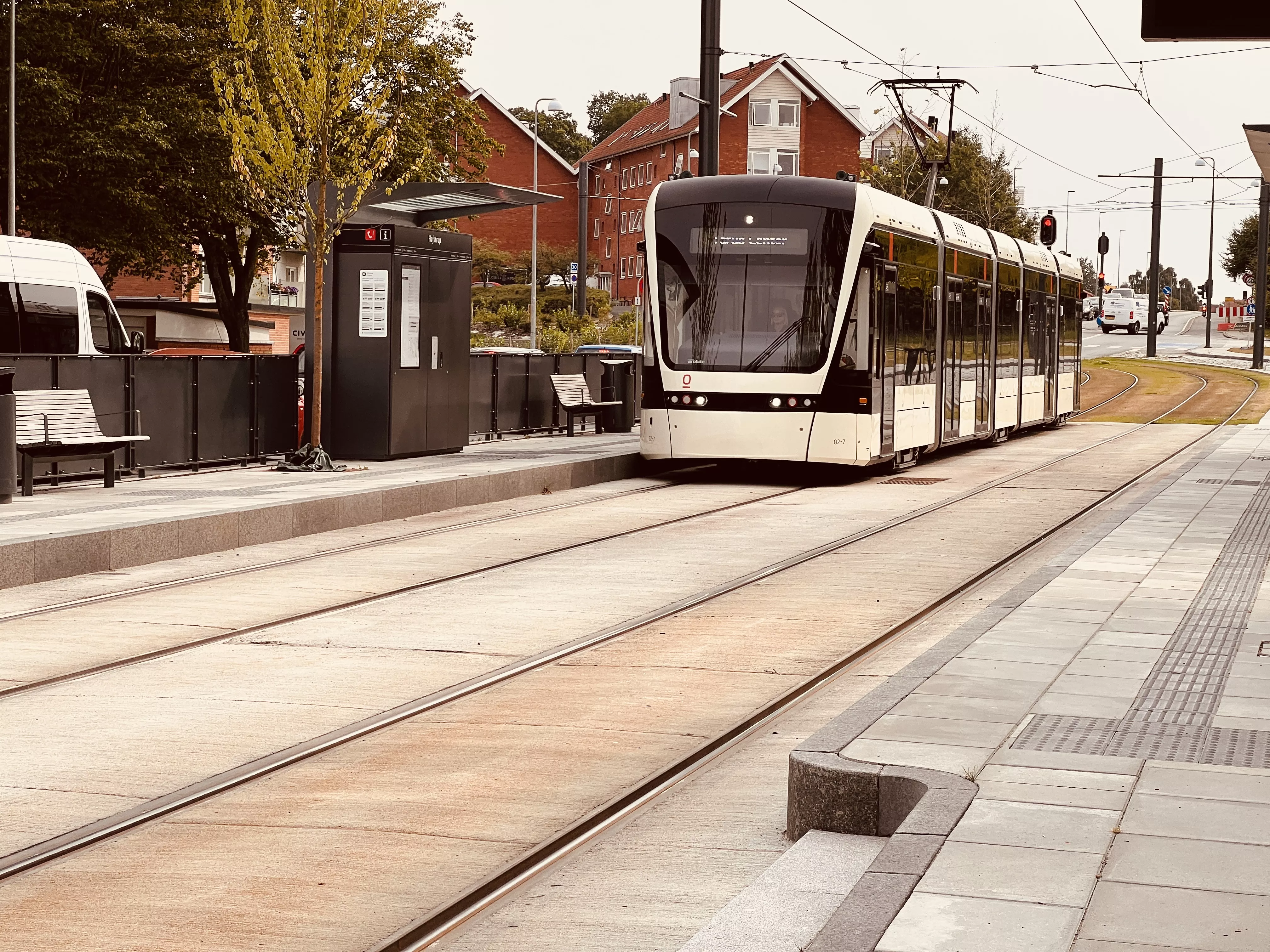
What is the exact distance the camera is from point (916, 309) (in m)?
22.0

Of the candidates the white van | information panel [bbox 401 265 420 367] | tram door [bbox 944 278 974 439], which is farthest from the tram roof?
the white van

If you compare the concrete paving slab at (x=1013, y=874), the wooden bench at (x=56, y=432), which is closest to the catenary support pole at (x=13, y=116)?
the wooden bench at (x=56, y=432)

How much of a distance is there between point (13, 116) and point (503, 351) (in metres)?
11.3

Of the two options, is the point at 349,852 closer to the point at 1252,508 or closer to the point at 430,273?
the point at 1252,508

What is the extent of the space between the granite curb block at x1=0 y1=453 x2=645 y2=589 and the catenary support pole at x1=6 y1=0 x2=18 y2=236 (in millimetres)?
19476

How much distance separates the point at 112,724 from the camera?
7434 mm

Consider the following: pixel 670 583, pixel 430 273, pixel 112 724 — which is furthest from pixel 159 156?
pixel 112 724

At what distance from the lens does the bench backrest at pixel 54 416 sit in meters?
15.3

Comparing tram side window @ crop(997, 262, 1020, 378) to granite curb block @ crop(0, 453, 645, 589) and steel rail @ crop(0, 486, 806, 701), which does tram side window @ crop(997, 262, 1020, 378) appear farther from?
steel rail @ crop(0, 486, 806, 701)

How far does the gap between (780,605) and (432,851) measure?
18.7ft

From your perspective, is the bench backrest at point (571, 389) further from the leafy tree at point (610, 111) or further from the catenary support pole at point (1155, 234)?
the leafy tree at point (610, 111)

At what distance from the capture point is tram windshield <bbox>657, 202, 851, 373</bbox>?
64.3 ft

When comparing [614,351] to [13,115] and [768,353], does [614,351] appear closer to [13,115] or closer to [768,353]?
[13,115]

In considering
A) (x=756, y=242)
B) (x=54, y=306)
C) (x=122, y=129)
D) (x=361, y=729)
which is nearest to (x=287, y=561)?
(x=361, y=729)
